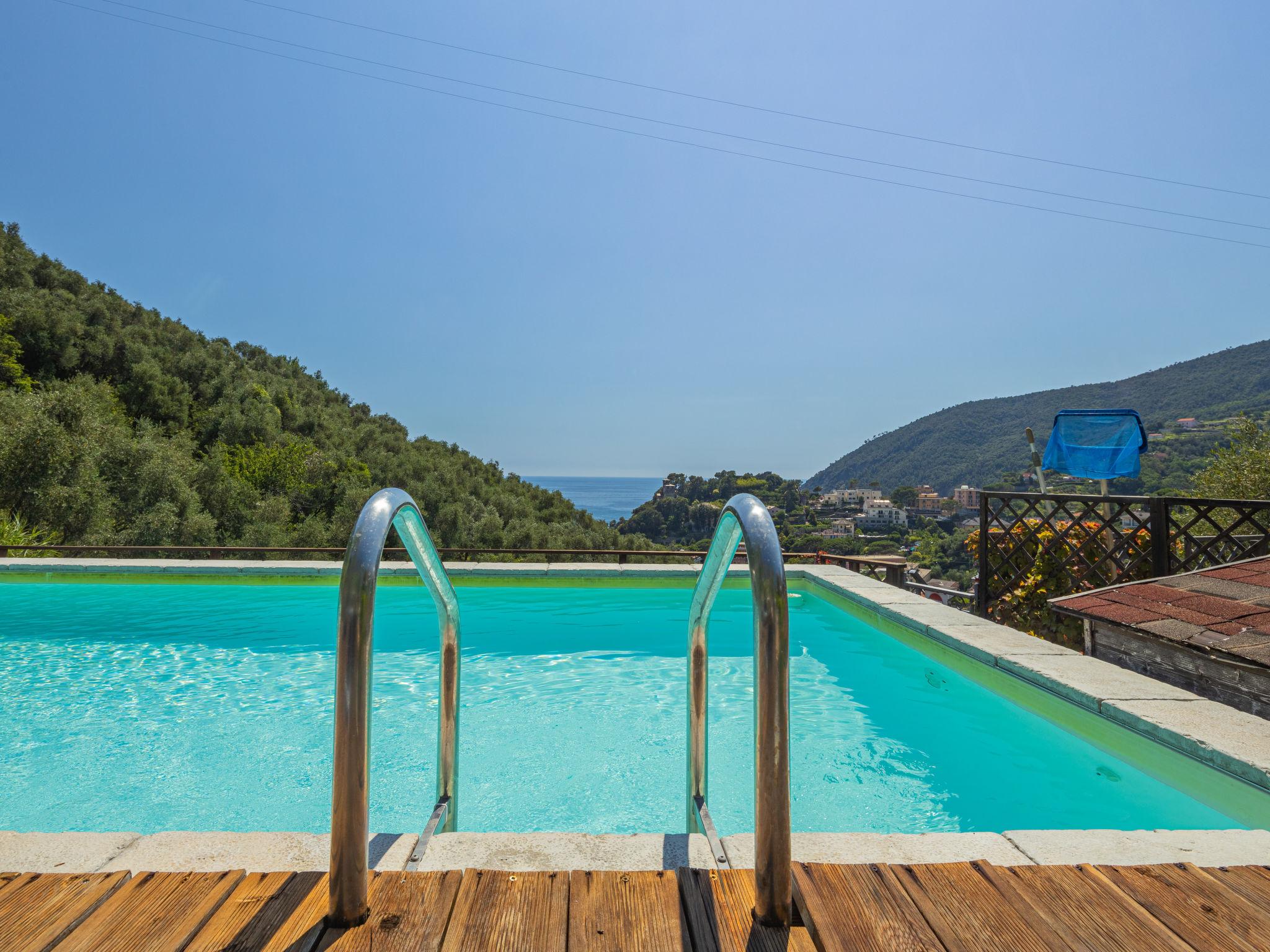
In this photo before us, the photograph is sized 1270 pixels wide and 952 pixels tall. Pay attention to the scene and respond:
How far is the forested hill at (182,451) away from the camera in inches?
527

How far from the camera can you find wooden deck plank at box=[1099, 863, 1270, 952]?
3.98 ft

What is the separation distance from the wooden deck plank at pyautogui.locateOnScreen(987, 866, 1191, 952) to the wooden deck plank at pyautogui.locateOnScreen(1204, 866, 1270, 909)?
0.25m

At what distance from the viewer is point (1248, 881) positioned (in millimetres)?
1441

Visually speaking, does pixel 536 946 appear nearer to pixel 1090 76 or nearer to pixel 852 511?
pixel 1090 76

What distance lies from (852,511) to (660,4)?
16012mm

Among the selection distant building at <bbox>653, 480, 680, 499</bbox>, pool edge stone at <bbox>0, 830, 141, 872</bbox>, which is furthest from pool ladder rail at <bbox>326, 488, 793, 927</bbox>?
distant building at <bbox>653, 480, 680, 499</bbox>

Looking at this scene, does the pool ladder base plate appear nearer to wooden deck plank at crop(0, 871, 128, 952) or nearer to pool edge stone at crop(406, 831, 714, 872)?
pool edge stone at crop(406, 831, 714, 872)

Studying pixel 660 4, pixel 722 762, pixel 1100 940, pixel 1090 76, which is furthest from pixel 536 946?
pixel 1090 76

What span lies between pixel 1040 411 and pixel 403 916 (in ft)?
131

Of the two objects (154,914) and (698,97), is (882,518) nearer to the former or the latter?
(698,97)

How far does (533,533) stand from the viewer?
20656 mm

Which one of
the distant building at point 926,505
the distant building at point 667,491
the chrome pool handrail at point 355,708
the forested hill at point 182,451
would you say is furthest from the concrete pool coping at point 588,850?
the distant building at point 667,491

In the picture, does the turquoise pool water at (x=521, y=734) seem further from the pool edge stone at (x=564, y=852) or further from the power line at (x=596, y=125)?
the power line at (x=596, y=125)

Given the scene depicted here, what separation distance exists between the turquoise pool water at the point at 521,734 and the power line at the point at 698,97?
12.2m
